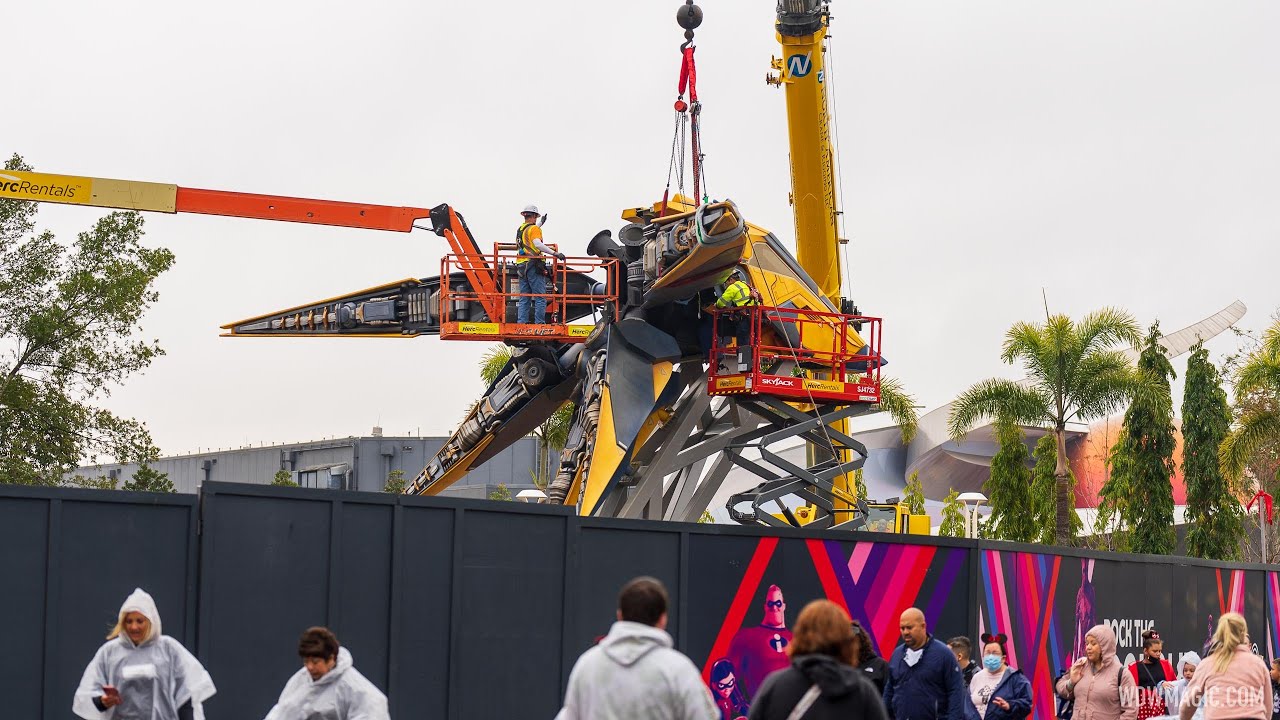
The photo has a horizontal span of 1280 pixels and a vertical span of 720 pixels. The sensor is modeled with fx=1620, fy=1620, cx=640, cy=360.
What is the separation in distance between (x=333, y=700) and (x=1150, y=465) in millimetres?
42319

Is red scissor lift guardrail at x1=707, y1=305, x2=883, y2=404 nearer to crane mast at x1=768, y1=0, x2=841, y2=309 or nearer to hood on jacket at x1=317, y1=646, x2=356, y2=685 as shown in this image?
crane mast at x1=768, y1=0, x2=841, y2=309

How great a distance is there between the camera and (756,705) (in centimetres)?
655

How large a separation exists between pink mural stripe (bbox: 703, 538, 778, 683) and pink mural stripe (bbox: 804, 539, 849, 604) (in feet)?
1.80

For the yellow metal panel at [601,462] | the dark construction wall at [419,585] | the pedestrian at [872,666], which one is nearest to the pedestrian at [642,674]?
the pedestrian at [872,666]

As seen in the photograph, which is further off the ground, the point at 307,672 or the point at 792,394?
the point at 792,394

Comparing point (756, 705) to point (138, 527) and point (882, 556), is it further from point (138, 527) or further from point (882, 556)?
point (882, 556)

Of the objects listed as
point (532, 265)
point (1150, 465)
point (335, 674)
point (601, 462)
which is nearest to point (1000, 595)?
point (601, 462)

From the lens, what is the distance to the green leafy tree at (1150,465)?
46.6m

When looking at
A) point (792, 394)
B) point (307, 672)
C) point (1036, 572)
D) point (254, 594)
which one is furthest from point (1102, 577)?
point (307, 672)

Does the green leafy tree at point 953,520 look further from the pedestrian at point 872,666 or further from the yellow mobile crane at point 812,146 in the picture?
the pedestrian at point 872,666

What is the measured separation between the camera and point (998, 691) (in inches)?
475

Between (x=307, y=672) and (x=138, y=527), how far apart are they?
3.28 m

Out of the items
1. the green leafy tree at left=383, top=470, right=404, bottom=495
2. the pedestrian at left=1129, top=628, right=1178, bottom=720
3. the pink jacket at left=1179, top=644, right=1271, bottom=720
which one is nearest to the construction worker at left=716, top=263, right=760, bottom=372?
the pedestrian at left=1129, top=628, right=1178, bottom=720

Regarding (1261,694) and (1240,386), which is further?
(1240,386)
